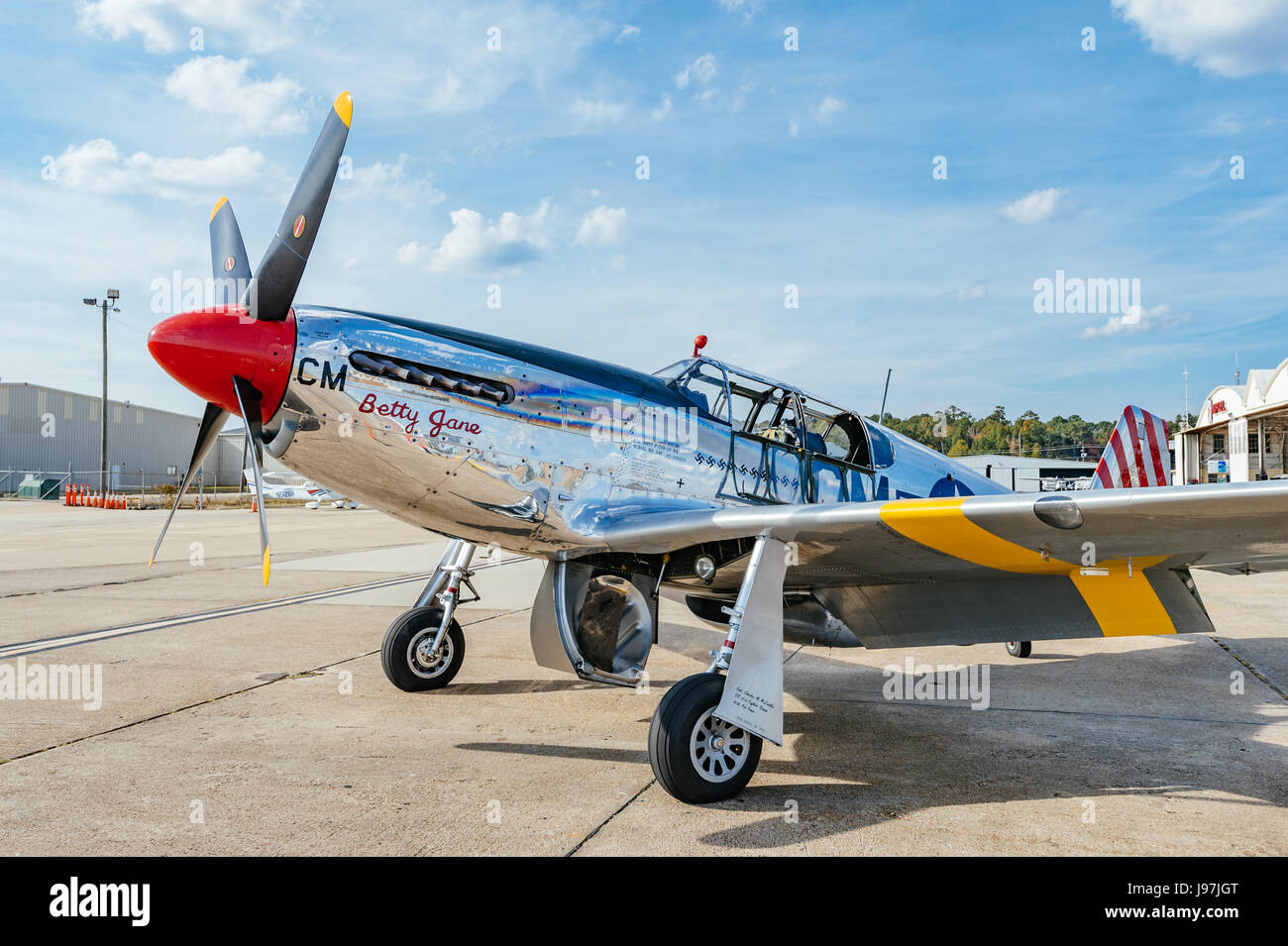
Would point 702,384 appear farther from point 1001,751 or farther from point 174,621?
point 174,621

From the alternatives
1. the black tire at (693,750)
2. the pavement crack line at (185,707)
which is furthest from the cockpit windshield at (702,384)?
the pavement crack line at (185,707)

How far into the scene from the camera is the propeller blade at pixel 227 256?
507 centimetres

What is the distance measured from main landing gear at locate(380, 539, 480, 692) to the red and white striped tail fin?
20.3ft

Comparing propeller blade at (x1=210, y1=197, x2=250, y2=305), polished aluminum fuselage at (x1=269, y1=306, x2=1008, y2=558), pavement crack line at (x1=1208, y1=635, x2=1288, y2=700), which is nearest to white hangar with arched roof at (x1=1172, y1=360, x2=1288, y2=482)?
pavement crack line at (x1=1208, y1=635, x2=1288, y2=700)

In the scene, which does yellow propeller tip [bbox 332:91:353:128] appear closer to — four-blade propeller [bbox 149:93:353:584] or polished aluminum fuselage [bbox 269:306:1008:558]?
four-blade propeller [bbox 149:93:353:584]

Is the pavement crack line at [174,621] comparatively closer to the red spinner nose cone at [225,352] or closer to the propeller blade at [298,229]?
the red spinner nose cone at [225,352]

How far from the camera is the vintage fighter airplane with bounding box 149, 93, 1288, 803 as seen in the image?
3963 millimetres

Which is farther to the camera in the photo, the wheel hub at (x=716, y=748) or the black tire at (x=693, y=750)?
the wheel hub at (x=716, y=748)

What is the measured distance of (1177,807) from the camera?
155 inches

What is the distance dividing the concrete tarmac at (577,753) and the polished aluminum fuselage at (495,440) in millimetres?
1359

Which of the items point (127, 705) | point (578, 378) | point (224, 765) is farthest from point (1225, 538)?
point (127, 705)

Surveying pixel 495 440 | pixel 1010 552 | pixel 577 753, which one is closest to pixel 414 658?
pixel 577 753

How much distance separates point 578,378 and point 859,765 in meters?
2.65
